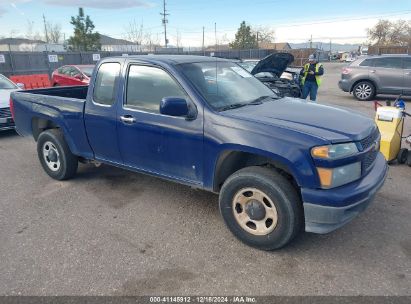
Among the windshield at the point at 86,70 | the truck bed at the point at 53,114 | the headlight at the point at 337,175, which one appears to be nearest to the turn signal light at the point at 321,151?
the headlight at the point at 337,175

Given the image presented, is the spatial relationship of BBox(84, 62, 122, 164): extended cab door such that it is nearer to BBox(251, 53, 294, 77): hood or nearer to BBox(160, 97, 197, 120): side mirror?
BBox(160, 97, 197, 120): side mirror

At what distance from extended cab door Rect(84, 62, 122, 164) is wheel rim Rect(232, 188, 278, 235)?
1.71 m

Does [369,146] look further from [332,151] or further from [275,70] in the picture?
[275,70]

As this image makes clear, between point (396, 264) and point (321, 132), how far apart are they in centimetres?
136

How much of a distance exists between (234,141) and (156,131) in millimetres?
955

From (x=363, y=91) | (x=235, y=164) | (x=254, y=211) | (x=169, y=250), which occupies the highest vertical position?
(x=235, y=164)

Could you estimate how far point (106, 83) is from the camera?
4.27m

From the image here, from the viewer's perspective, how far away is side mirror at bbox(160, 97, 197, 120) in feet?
10.9

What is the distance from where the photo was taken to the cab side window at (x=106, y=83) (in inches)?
164

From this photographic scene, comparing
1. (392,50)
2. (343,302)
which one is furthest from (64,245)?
(392,50)

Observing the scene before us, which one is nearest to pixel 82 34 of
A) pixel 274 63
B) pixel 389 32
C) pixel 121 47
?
pixel 121 47

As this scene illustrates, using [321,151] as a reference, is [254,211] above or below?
below

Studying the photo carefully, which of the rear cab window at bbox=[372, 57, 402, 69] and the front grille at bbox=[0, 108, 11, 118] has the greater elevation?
the rear cab window at bbox=[372, 57, 402, 69]

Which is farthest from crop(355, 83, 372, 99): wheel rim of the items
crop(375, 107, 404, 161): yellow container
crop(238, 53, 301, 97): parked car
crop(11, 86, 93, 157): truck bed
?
crop(11, 86, 93, 157): truck bed
